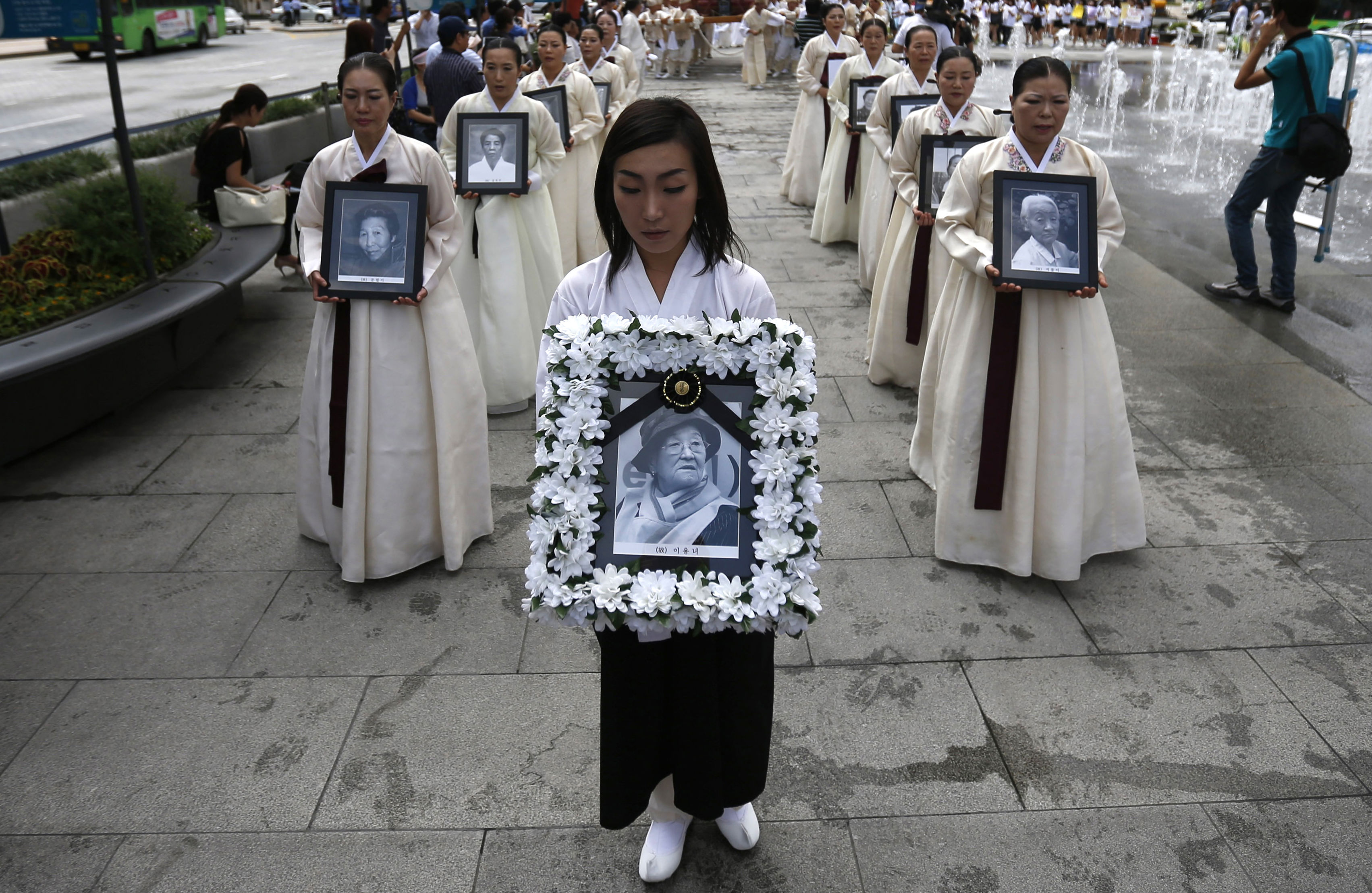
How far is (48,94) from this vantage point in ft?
22.8

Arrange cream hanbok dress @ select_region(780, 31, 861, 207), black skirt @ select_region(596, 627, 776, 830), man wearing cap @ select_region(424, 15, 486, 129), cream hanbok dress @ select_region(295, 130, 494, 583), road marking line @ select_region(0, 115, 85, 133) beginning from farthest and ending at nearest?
cream hanbok dress @ select_region(780, 31, 861, 207), man wearing cap @ select_region(424, 15, 486, 129), road marking line @ select_region(0, 115, 85, 133), cream hanbok dress @ select_region(295, 130, 494, 583), black skirt @ select_region(596, 627, 776, 830)

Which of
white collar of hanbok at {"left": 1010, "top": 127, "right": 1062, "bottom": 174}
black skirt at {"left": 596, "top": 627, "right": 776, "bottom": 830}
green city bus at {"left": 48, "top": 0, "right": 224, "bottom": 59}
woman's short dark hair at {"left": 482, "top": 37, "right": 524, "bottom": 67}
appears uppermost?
green city bus at {"left": 48, "top": 0, "right": 224, "bottom": 59}

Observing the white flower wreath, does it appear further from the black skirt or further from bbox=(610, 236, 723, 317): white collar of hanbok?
the black skirt

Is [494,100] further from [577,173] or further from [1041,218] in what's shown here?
[1041,218]

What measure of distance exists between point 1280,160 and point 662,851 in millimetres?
6677

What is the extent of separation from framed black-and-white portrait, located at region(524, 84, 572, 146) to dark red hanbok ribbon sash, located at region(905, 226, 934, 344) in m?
2.60

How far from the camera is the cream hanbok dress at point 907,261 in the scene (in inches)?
229

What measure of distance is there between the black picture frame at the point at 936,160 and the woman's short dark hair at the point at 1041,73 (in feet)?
5.40

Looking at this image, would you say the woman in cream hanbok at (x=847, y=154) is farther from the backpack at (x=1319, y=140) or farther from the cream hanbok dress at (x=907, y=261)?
the backpack at (x=1319, y=140)

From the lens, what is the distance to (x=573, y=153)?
766 centimetres

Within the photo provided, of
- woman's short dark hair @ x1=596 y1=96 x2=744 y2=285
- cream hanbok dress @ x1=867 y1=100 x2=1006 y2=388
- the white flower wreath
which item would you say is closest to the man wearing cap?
cream hanbok dress @ x1=867 y1=100 x2=1006 y2=388

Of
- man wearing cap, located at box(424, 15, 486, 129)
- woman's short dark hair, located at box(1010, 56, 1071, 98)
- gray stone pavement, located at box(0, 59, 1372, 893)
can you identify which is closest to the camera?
gray stone pavement, located at box(0, 59, 1372, 893)

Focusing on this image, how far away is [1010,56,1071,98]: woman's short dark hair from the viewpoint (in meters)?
3.82

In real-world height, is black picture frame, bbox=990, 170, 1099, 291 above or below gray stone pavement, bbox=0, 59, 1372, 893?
above
